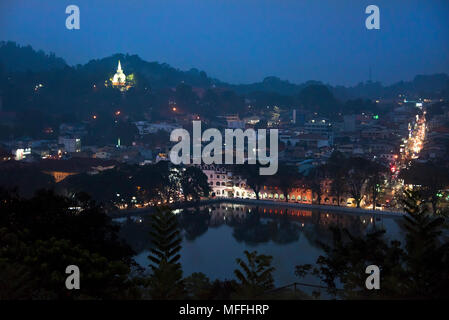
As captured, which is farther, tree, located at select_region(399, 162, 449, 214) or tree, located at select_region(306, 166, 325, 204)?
tree, located at select_region(306, 166, 325, 204)

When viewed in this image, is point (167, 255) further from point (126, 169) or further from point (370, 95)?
point (370, 95)

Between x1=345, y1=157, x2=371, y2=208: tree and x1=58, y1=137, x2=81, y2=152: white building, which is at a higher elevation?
x1=58, y1=137, x2=81, y2=152: white building

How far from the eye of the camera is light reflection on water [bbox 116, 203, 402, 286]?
10.6m

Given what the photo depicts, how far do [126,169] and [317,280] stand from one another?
9.25 metres

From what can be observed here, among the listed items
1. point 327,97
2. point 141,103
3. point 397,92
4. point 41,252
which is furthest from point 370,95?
point 41,252

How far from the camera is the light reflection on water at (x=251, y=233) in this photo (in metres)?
10.6

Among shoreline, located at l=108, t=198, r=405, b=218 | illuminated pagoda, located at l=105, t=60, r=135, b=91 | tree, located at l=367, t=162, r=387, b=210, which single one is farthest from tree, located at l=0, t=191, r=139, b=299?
illuminated pagoda, located at l=105, t=60, r=135, b=91

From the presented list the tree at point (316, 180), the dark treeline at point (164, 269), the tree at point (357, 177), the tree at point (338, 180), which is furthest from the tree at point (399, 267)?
the tree at point (316, 180)

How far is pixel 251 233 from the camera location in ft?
44.5

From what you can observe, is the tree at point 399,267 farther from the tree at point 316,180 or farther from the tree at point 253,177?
the tree at point 253,177

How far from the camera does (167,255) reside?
544 cm

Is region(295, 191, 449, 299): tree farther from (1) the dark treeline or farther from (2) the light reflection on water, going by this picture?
(2) the light reflection on water

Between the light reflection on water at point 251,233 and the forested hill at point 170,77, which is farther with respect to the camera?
the forested hill at point 170,77
